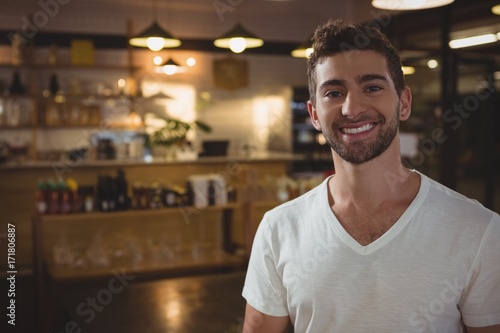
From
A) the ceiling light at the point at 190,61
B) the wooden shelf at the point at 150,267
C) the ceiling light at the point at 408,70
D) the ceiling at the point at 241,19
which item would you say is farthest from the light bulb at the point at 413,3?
the ceiling light at the point at 190,61

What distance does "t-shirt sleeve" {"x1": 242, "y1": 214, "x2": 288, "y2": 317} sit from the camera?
1.53 metres

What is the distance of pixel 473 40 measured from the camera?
7.77 meters

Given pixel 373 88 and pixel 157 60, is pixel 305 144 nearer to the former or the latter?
pixel 157 60

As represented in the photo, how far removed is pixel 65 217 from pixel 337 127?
419 centimetres

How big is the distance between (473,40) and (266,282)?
23.4 ft

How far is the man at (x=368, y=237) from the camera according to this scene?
1345 mm

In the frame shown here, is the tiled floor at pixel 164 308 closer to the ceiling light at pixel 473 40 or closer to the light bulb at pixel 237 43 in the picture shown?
the light bulb at pixel 237 43

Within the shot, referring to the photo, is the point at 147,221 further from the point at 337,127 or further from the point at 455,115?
the point at 337,127

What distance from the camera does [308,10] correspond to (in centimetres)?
1038

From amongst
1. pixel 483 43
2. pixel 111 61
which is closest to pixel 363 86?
pixel 483 43

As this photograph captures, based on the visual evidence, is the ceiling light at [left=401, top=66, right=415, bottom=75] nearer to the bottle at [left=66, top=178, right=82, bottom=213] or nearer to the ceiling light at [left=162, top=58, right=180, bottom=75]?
the ceiling light at [left=162, top=58, right=180, bottom=75]

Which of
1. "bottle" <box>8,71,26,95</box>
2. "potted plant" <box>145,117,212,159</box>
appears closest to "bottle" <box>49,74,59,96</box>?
"bottle" <box>8,71,26,95</box>

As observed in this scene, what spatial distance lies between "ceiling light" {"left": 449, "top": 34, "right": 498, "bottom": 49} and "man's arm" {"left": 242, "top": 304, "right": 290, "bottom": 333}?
700cm

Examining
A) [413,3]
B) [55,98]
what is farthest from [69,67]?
[413,3]
